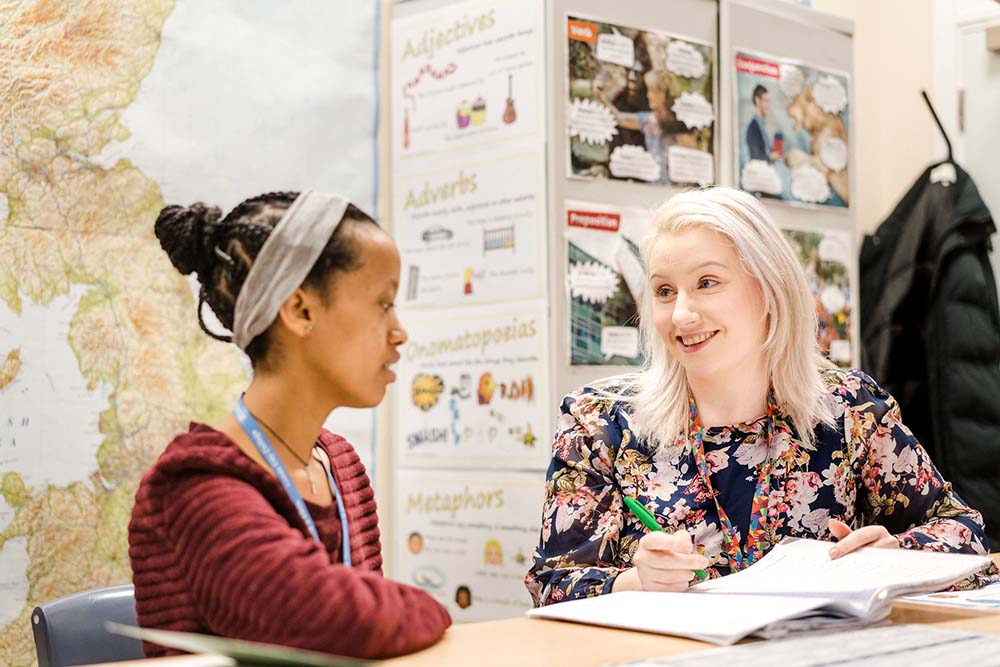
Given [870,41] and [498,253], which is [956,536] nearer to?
[498,253]

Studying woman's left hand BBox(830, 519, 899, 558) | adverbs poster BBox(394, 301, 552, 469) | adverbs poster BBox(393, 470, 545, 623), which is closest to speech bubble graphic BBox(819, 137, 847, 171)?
adverbs poster BBox(394, 301, 552, 469)

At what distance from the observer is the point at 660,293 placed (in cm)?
197

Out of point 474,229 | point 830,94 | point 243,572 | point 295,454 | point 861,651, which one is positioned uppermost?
point 830,94

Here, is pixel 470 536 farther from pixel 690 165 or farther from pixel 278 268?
pixel 278 268

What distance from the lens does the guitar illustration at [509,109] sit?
9.81ft

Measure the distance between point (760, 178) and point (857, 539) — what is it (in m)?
1.97

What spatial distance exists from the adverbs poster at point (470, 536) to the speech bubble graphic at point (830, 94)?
161 cm

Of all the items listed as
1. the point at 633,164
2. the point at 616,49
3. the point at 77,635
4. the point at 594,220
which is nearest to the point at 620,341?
the point at 594,220

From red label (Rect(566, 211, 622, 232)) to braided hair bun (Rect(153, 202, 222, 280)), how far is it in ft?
5.88

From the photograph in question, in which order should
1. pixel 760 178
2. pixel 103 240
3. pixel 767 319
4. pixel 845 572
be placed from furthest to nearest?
pixel 760 178 → pixel 103 240 → pixel 767 319 → pixel 845 572

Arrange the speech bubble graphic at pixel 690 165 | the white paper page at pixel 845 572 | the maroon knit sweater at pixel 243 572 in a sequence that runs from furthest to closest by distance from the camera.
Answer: the speech bubble graphic at pixel 690 165
the white paper page at pixel 845 572
the maroon knit sweater at pixel 243 572

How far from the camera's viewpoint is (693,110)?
3264mm

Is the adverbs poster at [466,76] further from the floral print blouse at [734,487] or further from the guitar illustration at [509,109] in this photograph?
the floral print blouse at [734,487]

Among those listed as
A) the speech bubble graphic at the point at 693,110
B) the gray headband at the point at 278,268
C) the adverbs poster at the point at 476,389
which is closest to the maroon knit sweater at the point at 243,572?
the gray headband at the point at 278,268
